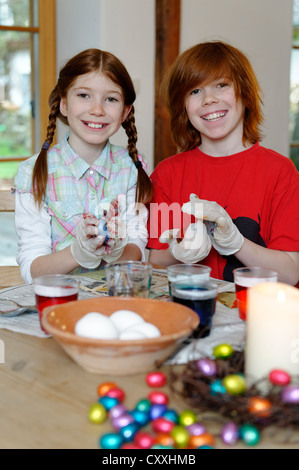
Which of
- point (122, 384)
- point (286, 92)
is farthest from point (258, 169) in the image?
point (286, 92)

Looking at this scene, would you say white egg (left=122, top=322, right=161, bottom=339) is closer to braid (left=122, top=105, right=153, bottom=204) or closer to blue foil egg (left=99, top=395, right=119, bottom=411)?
blue foil egg (left=99, top=395, right=119, bottom=411)

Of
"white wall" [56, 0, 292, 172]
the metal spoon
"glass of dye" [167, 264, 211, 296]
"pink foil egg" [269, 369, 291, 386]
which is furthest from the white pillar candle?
"white wall" [56, 0, 292, 172]

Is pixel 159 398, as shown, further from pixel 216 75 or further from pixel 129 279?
pixel 216 75

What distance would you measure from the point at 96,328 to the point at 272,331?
0.81 ft

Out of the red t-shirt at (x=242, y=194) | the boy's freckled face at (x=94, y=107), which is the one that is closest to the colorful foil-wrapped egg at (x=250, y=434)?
the red t-shirt at (x=242, y=194)

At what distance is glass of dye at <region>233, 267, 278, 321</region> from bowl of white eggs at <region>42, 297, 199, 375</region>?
18 cm

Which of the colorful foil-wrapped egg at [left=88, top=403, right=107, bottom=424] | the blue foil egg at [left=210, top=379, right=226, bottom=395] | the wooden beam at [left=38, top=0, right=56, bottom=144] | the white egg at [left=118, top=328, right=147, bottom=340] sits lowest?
the colorful foil-wrapped egg at [left=88, top=403, right=107, bottom=424]

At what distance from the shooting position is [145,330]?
2.53 feet

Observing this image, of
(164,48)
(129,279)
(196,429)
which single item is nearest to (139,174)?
(129,279)

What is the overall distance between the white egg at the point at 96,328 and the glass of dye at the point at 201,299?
0.54 feet

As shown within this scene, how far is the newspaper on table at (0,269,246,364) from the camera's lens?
830 mm

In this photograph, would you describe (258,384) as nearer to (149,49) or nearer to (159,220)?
(159,220)

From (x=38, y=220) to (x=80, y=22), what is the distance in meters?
1.78

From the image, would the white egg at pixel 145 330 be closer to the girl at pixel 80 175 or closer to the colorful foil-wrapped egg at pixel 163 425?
the colorful foil-wrapped egg at pixel 163 425
